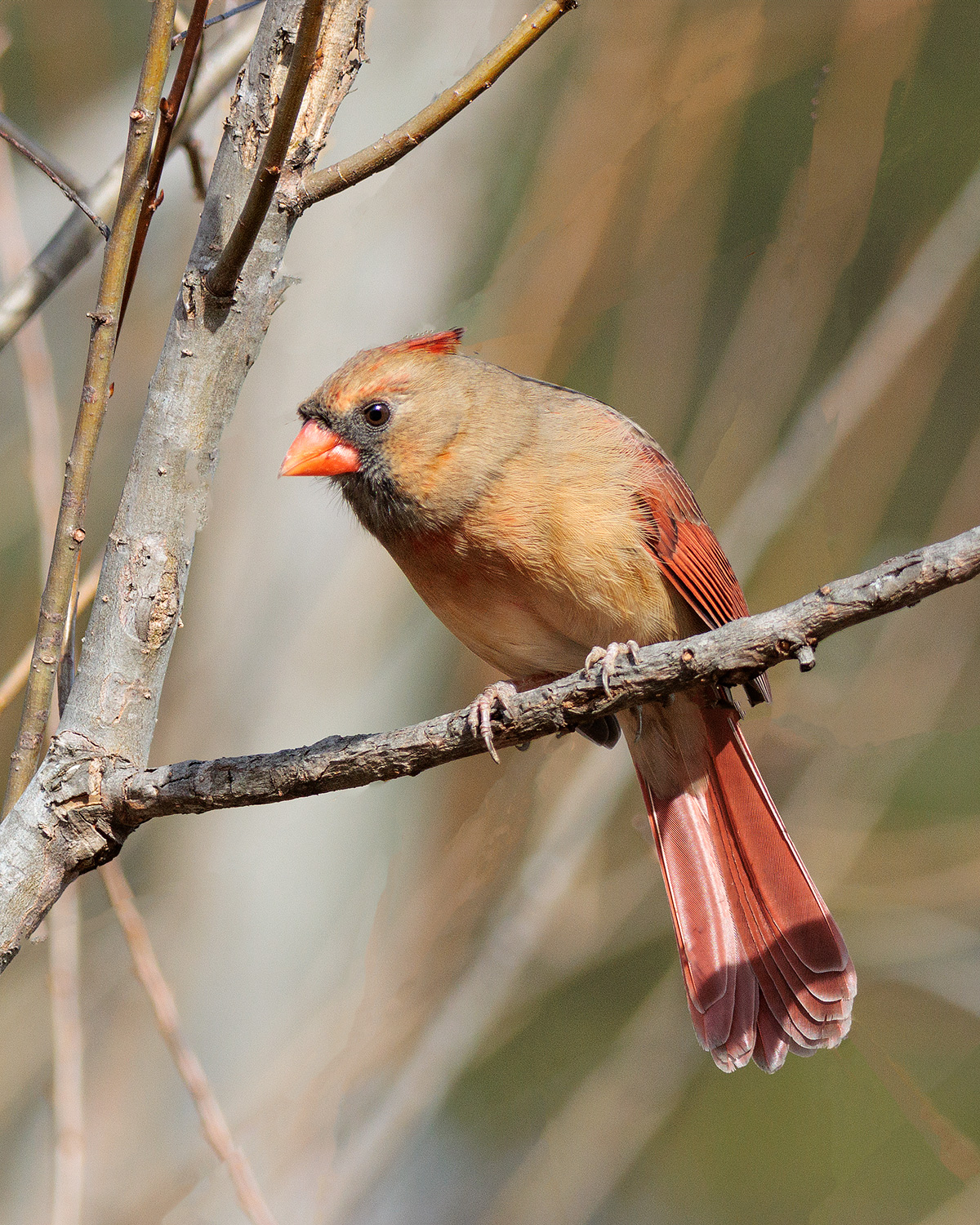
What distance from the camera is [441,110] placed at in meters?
1.64

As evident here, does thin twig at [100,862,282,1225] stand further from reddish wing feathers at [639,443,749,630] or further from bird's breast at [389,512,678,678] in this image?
reddish wing feathers at [639,443,749,630]

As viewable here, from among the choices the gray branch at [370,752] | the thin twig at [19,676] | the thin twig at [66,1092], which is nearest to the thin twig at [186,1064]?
the thin twig at [66,1092]

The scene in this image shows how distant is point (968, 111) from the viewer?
4.76m

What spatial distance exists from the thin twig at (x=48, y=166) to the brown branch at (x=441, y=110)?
27cm

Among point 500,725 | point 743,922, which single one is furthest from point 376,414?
point 743,922

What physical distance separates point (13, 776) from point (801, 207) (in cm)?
331

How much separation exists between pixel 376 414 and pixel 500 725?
1.10 m

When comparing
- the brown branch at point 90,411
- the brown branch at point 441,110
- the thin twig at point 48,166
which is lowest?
the brown branch at point 90,411

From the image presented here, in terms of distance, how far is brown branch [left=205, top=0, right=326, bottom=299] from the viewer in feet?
4.58

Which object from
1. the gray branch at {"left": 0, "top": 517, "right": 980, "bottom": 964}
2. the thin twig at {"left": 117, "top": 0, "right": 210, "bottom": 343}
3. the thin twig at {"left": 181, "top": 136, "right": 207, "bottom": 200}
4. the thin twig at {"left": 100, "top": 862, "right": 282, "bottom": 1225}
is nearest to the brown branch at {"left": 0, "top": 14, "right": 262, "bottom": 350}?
the thin twig at {"left": 181, "top": 136, "right": 207, "bottom": 200}

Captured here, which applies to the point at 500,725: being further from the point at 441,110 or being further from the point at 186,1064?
the point at 186,1064

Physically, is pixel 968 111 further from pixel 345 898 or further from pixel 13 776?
pixel 13 776

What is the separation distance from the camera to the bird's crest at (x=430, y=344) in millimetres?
2658

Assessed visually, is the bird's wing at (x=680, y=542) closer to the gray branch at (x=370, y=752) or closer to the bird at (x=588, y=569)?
the bird at (x=588, y=569)
